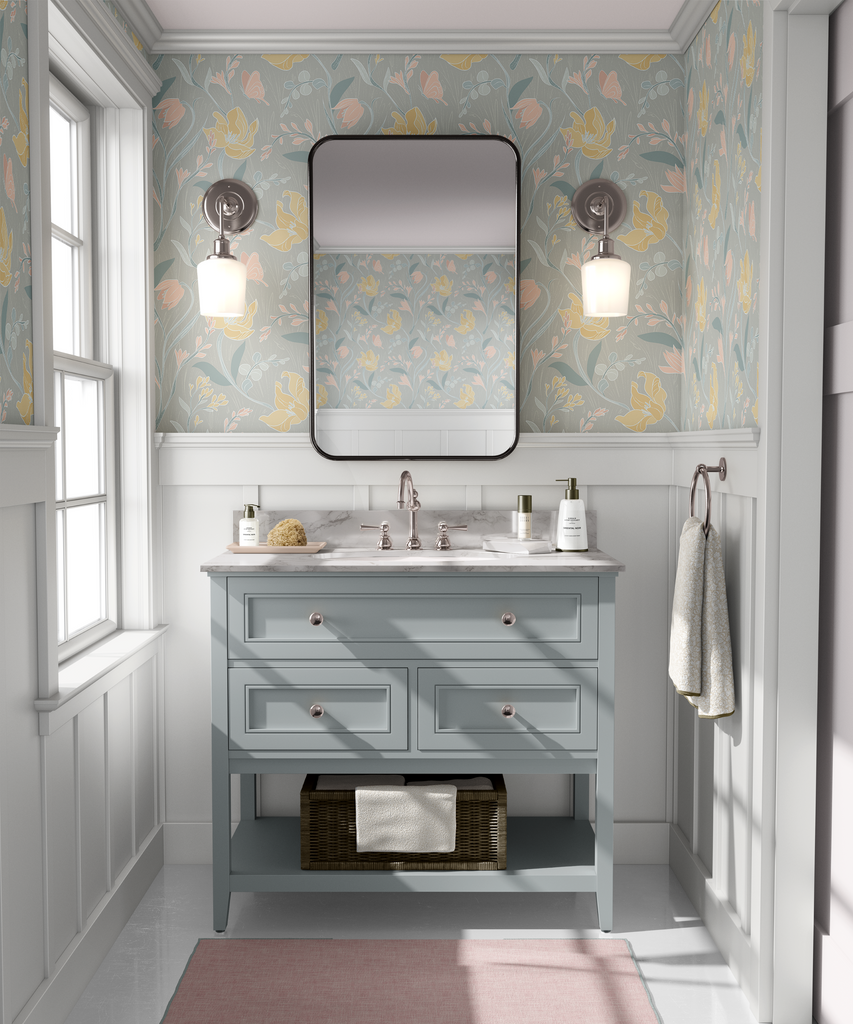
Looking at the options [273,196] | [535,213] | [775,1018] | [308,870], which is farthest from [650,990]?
[273,196]

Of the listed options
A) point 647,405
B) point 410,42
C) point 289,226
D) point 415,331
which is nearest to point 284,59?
point 410,42

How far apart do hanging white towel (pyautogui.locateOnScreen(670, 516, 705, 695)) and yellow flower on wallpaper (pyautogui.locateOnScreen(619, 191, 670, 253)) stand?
998 millimetres

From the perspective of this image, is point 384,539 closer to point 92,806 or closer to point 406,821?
point 406,821

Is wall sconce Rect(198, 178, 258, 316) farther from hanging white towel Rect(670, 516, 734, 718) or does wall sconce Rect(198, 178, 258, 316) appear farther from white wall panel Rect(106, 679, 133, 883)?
hanging white towel Rect(670, 516, 734, 718)

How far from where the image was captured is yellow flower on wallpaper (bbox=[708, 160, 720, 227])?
2291 mm

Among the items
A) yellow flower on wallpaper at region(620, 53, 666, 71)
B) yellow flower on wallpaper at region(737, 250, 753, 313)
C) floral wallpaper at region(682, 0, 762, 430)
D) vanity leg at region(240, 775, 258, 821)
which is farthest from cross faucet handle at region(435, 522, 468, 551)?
yellow flower on wallpaper at region(620, 53, 666, 71)

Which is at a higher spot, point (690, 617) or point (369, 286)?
point (369, 286)

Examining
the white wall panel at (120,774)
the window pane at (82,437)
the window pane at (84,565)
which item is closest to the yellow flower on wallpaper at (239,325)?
the window pane at (82,437)

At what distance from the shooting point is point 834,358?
6.05ft

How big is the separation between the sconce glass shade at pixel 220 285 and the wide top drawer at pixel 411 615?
84cm

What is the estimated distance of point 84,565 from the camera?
2.37 metres

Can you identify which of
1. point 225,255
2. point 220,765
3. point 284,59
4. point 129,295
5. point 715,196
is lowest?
point 220,765

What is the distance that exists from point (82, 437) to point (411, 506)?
954mm

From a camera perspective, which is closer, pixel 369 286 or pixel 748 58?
pixel 748 58
